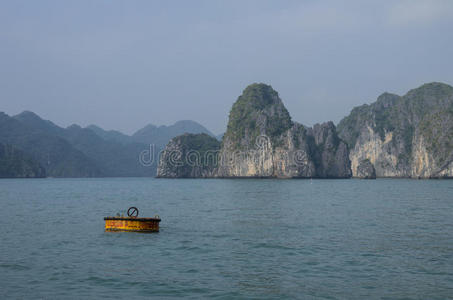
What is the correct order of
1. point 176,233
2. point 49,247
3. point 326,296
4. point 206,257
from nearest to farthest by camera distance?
point 326,296
point 206,257
point 49,247
point 176,233

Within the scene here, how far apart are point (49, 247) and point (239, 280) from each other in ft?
44.3

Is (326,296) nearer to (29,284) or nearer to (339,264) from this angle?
(339,264)

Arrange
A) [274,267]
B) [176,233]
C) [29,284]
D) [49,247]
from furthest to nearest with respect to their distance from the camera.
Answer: [176,233] < [49,247] < [274,267] < [29,284]

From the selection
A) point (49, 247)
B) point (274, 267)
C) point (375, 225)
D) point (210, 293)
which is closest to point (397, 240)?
point (375, 225)

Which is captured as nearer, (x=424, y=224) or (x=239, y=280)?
(x=239, y=280)

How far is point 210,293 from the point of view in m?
16.6

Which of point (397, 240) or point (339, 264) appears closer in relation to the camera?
point (339, 264)

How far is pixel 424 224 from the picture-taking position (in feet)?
123

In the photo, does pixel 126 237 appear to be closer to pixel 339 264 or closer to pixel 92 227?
pixel 92 227

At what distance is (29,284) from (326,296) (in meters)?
11.6

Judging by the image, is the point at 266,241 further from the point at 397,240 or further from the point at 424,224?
the point at 424,224

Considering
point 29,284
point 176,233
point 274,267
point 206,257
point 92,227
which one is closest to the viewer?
point 29,284

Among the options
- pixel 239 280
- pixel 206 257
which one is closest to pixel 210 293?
pixel 239 280

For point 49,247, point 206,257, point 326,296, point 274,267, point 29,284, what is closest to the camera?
point 326,296
